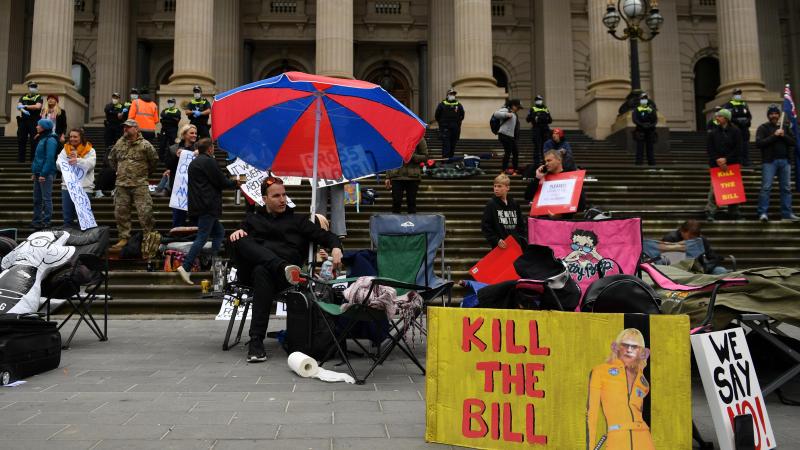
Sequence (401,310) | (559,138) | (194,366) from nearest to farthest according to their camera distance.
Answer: (401,310) → (194,366) → (559,138)

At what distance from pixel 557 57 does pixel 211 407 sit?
25423mm

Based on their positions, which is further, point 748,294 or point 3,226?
point 3,226

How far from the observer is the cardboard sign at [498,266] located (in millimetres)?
5629

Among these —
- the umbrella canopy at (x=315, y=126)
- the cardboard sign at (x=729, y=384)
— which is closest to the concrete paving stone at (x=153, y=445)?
the cardboard sign at (x=729, y=384)

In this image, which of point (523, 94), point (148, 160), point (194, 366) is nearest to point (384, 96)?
point (194, 366)

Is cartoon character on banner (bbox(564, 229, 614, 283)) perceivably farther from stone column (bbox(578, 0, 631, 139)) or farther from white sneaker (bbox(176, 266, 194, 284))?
stone column (bbox(578, 0, 631, 139))

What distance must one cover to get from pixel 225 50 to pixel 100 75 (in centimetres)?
532

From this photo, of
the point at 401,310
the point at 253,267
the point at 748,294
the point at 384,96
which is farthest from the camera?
the point at 384,96

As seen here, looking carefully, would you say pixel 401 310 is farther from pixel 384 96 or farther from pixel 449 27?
pixel 449 27

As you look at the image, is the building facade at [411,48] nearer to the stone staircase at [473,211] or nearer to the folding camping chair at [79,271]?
the stone staircase at [473,211]

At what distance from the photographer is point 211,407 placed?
3676 millimetres

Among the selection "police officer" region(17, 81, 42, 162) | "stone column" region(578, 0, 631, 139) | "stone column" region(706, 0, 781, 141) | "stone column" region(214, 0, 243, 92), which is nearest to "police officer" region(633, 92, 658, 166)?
"stone column" region(578, 0, 631, 139)

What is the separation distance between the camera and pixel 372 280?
4293 millimetres

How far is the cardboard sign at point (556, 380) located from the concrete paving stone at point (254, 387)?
1.46 m
